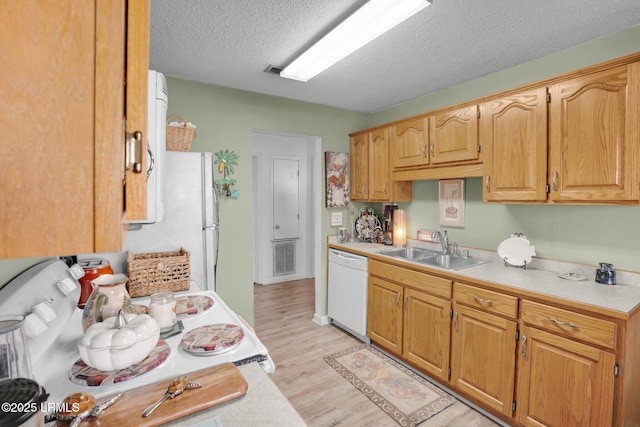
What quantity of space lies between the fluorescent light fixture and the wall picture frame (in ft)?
5.18

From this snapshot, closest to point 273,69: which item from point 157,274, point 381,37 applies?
point 381,37

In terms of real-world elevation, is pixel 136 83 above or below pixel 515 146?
below

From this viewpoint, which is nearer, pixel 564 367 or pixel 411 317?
Result: pixel 564 367

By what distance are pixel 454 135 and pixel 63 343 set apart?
8.80 feet

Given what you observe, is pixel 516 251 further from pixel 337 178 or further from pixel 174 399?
pixel 174 399

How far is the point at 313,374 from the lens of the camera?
2453 mm

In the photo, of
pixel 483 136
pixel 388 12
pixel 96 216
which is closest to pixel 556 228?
pixel 483 136

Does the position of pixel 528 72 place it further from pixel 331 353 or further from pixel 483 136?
pixel 331 353

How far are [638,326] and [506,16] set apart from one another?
1.82 metres

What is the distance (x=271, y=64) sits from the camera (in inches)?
90.0

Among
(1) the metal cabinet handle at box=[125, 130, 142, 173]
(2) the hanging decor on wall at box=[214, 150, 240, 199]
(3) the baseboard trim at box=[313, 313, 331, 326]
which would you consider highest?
(2) the hanging decor on wall at box=[214, 150, 240, 199]

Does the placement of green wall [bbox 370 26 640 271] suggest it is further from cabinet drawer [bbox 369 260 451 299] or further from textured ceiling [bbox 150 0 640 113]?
cabinet drawer [bbox 369 260 451 299]

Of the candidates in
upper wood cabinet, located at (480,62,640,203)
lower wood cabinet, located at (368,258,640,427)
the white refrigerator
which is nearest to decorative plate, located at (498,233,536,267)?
upper wood cabinet, located at (480,62,640,203)

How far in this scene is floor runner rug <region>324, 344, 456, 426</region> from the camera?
6.68 ft
